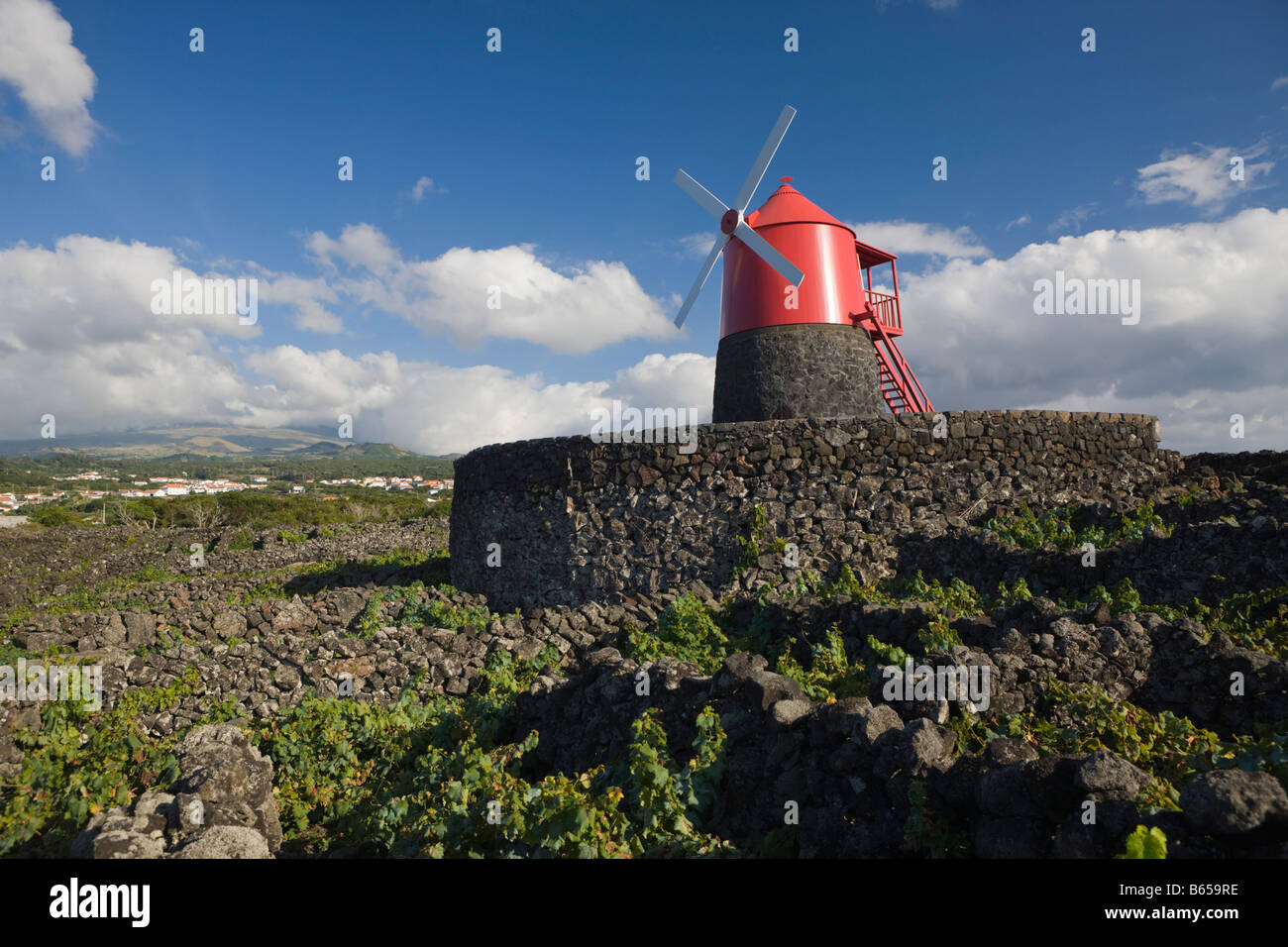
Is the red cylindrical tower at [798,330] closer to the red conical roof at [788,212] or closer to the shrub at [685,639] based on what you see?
the red conical roof at [788,212]

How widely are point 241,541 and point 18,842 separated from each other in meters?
26.6

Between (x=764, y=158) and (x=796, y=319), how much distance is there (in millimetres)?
3934

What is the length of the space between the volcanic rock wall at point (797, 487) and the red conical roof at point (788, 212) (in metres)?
5.69

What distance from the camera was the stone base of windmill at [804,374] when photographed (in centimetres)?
1343

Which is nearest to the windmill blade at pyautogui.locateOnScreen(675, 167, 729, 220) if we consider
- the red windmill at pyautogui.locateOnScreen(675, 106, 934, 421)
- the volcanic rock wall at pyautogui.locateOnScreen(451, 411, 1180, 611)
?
the red windmill at pyautogui.locateOnScreen(675, 106, 934, 421)

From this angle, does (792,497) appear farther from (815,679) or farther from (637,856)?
(637,856)

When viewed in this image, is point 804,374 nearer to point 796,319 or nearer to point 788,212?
point 796,319

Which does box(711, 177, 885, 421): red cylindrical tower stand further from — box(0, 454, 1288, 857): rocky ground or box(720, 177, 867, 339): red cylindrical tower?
box(0, 454, 1288, 857): rocky ground

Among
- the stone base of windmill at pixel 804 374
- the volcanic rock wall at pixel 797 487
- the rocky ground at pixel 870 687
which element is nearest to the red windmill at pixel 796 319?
the stone base of windmill at pixel 804 374

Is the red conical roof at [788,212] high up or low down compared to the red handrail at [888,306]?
up

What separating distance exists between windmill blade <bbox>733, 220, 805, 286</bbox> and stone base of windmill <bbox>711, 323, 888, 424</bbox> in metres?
1.00

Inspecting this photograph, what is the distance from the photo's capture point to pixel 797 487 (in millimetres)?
10172
